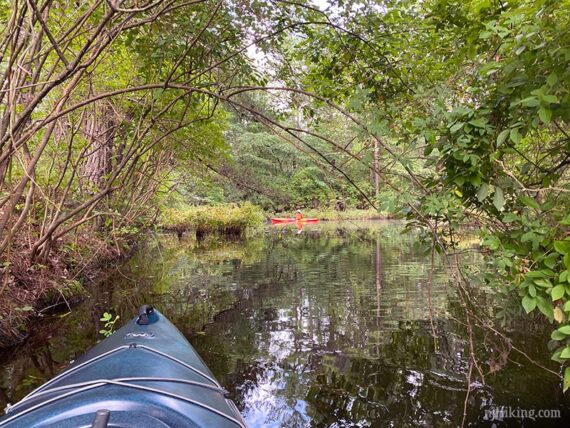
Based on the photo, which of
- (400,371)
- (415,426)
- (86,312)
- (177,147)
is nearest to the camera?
(415,426)

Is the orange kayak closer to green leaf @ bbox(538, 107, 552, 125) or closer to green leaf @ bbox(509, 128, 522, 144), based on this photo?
green leaf @ bbox(509, 128, 522, 144)

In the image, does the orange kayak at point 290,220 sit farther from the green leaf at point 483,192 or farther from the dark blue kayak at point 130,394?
the green leaf at point 483,192

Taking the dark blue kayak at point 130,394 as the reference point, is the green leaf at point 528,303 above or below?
above

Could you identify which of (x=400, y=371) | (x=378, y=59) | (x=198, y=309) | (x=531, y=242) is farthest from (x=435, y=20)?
(x=198, y=309)

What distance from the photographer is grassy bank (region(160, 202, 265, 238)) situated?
674 inches

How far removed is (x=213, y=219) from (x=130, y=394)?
15.7m

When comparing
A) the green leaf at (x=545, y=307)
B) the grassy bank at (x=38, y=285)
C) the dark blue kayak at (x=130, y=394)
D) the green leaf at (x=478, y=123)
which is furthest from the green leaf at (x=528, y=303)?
the grassy bank at (x=38, y=285)

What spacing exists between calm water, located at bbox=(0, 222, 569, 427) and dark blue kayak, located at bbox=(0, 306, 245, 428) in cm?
102

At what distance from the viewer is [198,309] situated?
20.0ft

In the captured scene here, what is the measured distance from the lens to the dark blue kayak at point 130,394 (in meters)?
1.48

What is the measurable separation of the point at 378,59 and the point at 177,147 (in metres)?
3.85

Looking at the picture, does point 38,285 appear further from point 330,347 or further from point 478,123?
point 478,123

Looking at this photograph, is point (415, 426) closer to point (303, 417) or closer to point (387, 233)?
point (303, 417)

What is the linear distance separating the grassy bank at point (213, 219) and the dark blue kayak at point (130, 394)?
47.3 feet
